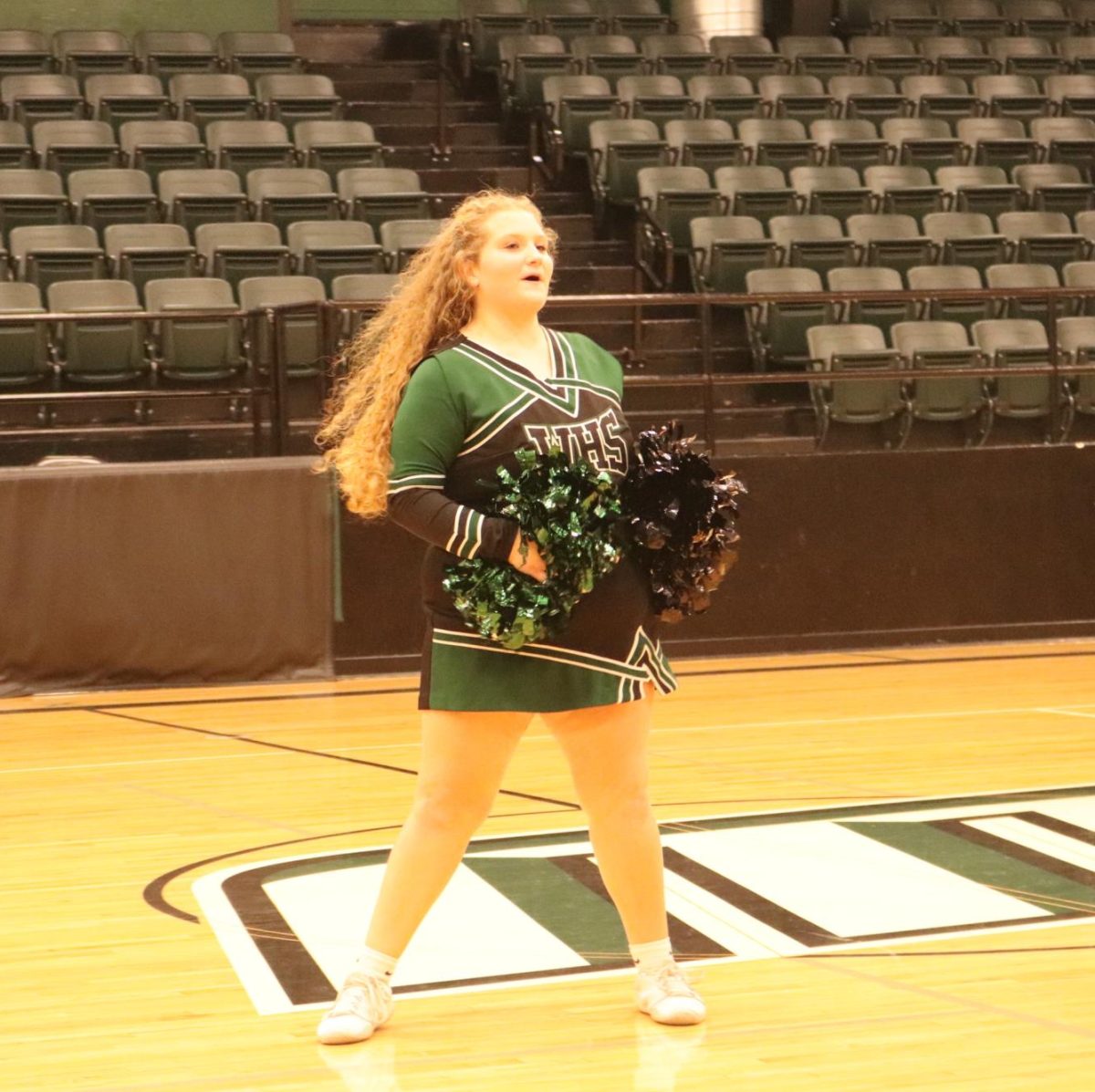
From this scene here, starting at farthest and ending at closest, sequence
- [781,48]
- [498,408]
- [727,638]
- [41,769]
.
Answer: [781,48] < [727,638] < [41,769] < [498,408]

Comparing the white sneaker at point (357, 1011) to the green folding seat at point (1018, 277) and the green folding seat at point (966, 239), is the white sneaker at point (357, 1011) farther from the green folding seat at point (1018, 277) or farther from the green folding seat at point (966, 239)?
the green folding seat at point (966, 239)

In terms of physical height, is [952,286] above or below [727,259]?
below

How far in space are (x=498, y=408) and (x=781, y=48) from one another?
10309 mm

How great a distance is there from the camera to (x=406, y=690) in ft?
22.8

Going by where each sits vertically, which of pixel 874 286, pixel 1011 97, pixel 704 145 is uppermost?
pixel 1011 97

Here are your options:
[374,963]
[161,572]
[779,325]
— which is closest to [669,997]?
[374,963]

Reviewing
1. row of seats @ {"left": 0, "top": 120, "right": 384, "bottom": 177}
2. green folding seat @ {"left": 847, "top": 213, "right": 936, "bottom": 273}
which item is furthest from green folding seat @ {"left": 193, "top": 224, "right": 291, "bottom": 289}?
green folding seat @ {"left": 847, "top": 213, "right": 936, "bottom": 273}

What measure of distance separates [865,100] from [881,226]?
1987 mm

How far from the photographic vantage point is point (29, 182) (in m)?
9.05

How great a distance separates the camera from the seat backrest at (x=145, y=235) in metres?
8.70

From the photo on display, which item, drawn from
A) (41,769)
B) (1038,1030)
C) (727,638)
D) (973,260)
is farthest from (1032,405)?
(1038,1030)

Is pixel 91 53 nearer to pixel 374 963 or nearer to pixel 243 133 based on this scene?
pixel 243 133

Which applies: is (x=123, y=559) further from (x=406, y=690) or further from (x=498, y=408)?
(x=498, y=408)

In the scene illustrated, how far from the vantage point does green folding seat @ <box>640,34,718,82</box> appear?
1177cm
